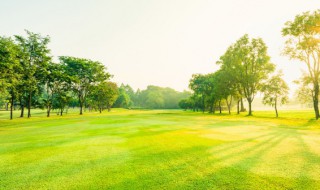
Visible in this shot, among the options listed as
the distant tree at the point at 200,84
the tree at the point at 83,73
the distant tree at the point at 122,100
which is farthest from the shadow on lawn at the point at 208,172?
the distant tree at the point at 122,100

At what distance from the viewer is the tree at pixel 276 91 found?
59031mm

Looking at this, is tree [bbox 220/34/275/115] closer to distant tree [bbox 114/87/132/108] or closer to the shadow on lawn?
the shadow on lawn

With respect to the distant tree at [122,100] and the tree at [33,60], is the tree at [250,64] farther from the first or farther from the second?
the distant tree at [122,100]

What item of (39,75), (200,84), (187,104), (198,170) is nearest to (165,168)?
(198,170)

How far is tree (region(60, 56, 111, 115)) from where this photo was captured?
68.1m

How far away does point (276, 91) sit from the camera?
59344 millimetres

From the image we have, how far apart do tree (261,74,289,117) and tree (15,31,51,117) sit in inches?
2618

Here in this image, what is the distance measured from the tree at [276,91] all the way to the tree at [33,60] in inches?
2618

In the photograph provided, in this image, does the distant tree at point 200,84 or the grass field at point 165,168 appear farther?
the distant tree at point 200,84

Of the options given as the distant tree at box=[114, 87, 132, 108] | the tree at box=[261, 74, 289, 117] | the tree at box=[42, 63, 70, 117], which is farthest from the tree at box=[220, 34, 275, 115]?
the distant tree at box=[114, 87, 132, 108]

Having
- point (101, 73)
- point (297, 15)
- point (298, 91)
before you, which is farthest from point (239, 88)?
point (101, 73)

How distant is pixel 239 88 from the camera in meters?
67.3

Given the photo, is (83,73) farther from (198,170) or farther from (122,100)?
(122,100)

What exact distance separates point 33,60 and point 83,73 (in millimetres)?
18308
